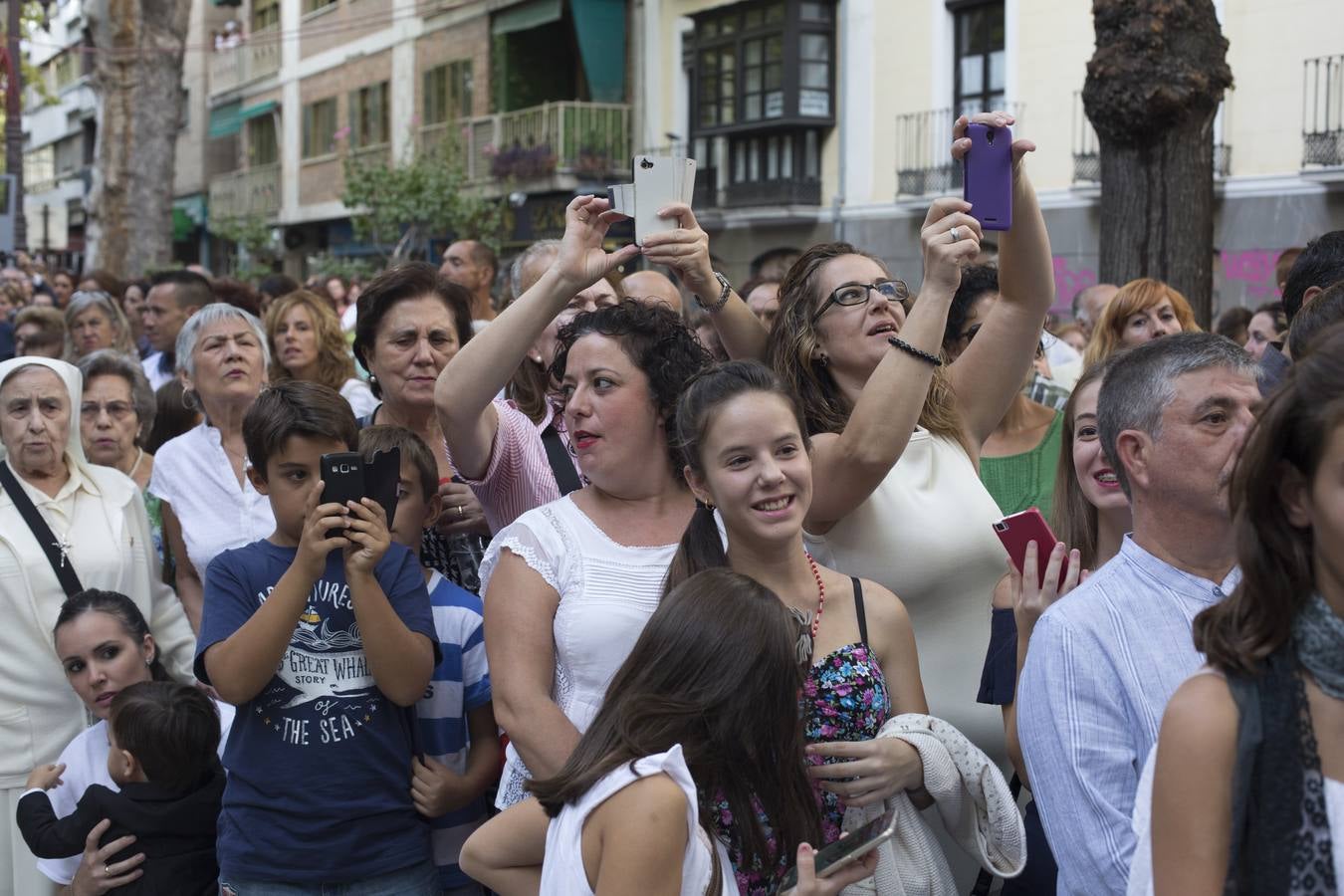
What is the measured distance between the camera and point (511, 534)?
3.09m

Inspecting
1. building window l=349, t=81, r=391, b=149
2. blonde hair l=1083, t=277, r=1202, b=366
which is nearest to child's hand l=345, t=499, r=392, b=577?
blonde hair l=1083, t=277, r=1202, b=366

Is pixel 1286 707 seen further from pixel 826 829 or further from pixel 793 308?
pixel 793 308

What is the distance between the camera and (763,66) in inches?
898

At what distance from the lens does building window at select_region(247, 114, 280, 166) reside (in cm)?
3597

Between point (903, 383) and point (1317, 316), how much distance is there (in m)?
0.81

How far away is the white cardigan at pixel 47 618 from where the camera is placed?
14.5ft

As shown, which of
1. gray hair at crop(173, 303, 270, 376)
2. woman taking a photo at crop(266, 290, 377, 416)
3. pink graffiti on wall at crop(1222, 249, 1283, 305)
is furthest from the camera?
pink graffiti on wall at crop(1222, 249, 1283, 305)

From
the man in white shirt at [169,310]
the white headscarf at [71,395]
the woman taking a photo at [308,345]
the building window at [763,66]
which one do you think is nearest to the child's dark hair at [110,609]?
the white headscarf at [71,395]

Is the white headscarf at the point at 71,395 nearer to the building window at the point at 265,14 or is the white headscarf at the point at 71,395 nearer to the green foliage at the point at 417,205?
the green foliage at the point at 417,205

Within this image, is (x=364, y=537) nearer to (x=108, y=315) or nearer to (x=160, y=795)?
(x=160, y=795)

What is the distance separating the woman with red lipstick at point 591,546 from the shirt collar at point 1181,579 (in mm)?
988

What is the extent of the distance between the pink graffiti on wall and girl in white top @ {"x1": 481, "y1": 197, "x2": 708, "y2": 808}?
587 inches

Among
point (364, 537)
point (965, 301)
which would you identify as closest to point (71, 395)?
point (364, 537)

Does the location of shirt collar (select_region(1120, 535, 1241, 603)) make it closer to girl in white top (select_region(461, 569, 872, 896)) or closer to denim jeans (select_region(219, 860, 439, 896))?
girl in white top (select_region(461, 569, 872, 896))
